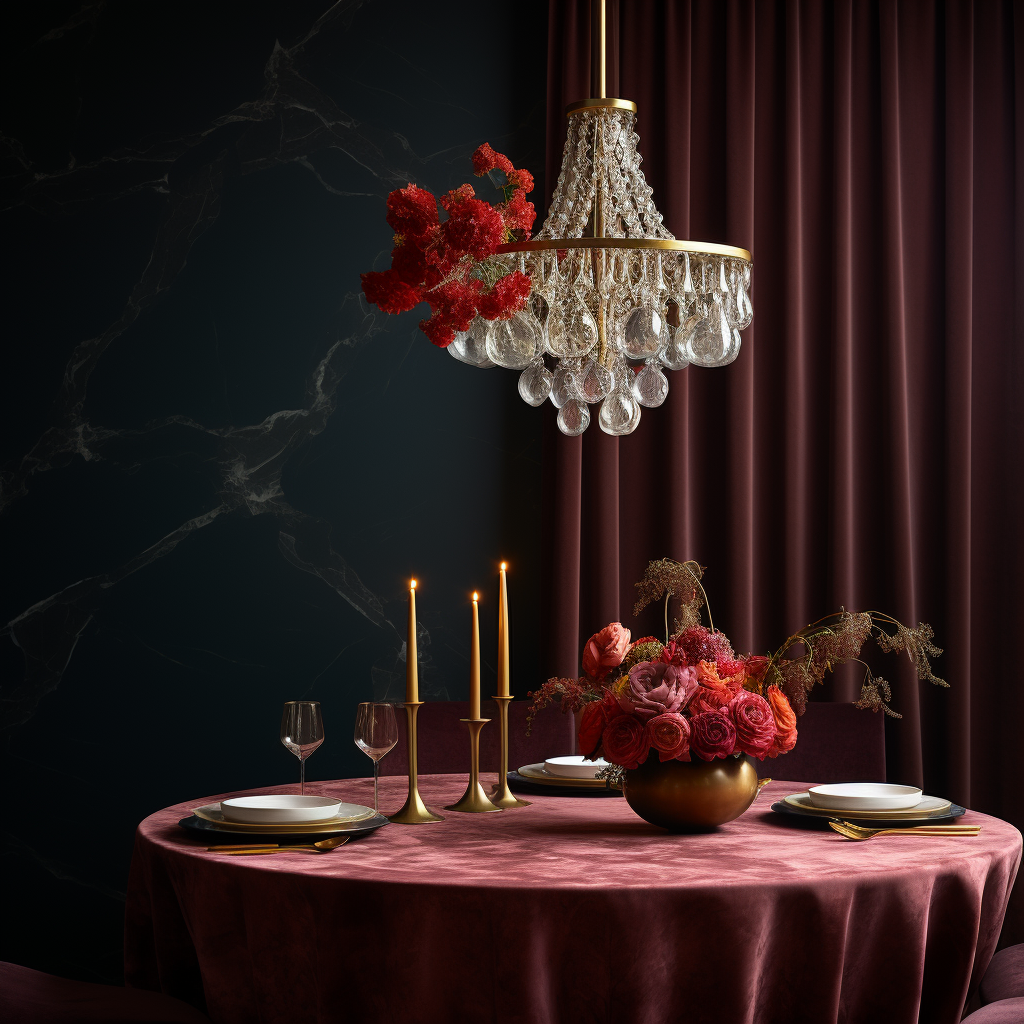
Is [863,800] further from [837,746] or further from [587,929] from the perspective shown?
[837,746]

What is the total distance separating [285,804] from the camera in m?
1.89

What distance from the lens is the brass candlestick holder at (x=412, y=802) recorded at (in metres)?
1.92

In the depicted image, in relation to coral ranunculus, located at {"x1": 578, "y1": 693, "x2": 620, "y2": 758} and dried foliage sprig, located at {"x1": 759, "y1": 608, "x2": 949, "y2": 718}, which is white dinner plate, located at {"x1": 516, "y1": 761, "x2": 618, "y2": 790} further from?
dried foliage sprig, located at {"x1": 759, "y1": 608, "x2": 949, "y2": 718}

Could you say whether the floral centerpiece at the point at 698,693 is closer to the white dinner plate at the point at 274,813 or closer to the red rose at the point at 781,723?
the red rose at the point at 781,723

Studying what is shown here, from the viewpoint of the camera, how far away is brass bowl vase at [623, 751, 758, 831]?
1794 mm

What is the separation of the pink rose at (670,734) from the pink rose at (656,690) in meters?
0.02

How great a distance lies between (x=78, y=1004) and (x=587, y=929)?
2.60ft

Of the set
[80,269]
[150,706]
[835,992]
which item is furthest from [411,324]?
[835,992]

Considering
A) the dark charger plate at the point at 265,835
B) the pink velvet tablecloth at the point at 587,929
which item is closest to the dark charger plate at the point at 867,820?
the pink velvet tablecloth at the point at 587,929

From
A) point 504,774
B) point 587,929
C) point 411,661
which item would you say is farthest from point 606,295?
point 587,929

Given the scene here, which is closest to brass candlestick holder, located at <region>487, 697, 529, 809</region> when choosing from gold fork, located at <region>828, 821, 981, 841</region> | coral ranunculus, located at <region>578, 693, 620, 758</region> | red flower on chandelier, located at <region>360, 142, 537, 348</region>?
coral ranunculus, located at <region>578, 693, 620, 758</region>

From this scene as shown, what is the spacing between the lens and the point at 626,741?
5.85 ft

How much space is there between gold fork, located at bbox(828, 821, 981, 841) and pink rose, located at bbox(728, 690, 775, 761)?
181 millimetres

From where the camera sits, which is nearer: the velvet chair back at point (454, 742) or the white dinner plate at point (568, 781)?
the white dinner plate at point (568, 781)
